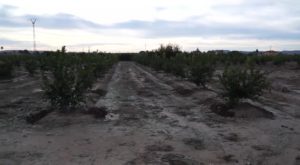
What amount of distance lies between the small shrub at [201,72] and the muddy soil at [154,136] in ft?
14.1

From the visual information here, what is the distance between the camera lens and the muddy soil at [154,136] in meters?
6.98

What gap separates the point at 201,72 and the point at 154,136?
9866mm

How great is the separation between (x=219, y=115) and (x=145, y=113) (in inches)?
80.3

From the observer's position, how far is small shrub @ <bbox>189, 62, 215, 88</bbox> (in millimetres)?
18016

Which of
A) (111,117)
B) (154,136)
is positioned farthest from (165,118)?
(154,136)

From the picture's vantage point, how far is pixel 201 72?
18219 millimetres

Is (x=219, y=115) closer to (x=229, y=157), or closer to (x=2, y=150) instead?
(x=229, y=157)

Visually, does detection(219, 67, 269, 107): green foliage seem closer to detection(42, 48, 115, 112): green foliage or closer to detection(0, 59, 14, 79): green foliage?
detection(42, 48, 115, 112): green foliage

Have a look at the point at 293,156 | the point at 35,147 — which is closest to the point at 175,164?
the point at 293,156

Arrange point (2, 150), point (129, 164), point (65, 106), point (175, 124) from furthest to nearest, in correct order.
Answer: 1. point (65, 106)
2. point (175, 124)
3. point (2, 150)
4. point (129, 164)

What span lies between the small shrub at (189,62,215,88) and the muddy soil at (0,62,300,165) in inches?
169

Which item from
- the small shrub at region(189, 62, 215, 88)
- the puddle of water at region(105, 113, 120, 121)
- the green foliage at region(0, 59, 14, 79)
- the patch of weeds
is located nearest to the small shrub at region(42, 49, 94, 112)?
the puddle of water at region(105, 113, 120, 121)

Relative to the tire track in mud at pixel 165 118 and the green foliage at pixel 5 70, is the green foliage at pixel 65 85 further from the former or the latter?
the green foliage at pixel 5 70

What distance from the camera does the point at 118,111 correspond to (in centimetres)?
1226
